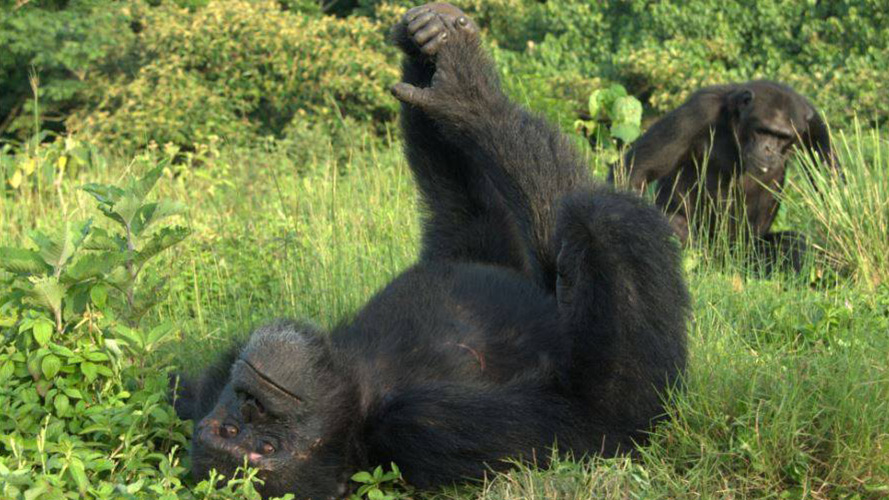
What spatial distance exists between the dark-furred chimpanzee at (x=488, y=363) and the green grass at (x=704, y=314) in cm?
16

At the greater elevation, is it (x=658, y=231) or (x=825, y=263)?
(x=658, y=231)

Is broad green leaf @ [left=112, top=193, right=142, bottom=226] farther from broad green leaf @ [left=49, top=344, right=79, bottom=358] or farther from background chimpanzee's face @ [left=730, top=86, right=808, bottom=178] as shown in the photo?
background chimpanzee's face @ [left=730, top=86, right=808, bottom=178]

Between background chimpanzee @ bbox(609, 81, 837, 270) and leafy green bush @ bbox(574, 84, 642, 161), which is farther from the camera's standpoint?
leafy green bush @ bbox(574, 84, 642, 161)

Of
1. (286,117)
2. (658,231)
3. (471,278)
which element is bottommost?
(286,117)

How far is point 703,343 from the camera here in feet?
14.5

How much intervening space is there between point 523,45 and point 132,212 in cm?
1272

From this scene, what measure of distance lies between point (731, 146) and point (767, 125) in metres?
0.40

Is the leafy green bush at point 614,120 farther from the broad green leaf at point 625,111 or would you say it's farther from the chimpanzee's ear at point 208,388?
the chimpanzee's ear at point 208,388

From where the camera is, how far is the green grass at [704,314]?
3482 millimetres

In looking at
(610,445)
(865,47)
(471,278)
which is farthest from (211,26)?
(610,445)

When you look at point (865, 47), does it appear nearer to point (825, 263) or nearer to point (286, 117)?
point (286, 117)

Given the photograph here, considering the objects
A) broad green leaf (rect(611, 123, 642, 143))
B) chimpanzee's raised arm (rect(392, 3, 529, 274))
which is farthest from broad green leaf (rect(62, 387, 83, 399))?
broad green leaf (rect(611, 123, 642, 143))

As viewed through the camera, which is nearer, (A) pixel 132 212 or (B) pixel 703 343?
(A) pixel 132 212

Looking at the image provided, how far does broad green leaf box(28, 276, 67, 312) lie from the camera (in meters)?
3.85
